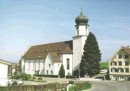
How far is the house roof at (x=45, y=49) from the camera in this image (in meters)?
95.1

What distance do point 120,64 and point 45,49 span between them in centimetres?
3370

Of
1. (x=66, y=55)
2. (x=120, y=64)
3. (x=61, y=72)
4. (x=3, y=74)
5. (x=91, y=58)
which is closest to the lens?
(x=3, y=74)

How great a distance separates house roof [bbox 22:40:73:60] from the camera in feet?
312

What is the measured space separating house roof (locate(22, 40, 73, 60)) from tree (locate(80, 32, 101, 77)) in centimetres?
1152

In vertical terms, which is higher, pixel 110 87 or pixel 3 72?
pixel 3 72

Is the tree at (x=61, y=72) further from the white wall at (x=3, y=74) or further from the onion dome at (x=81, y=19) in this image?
the white wall at (x=3, y=74)

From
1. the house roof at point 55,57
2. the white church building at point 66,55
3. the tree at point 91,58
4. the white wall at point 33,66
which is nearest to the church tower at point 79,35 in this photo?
the white church building at point 66,55

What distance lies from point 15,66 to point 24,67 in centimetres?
1166

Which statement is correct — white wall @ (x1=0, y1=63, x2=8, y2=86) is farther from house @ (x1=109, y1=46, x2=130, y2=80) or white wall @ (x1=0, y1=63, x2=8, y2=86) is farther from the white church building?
the white church building

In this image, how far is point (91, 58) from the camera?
8069cm

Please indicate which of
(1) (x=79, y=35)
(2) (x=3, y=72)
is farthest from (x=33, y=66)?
(2) (x=3, y=72)

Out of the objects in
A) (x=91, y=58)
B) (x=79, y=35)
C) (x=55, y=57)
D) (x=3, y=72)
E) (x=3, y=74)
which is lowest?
(x=3, y=74)

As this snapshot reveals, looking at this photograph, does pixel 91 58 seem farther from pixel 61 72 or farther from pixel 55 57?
pixel 55 57

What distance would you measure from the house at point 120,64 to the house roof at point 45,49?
16.1m
